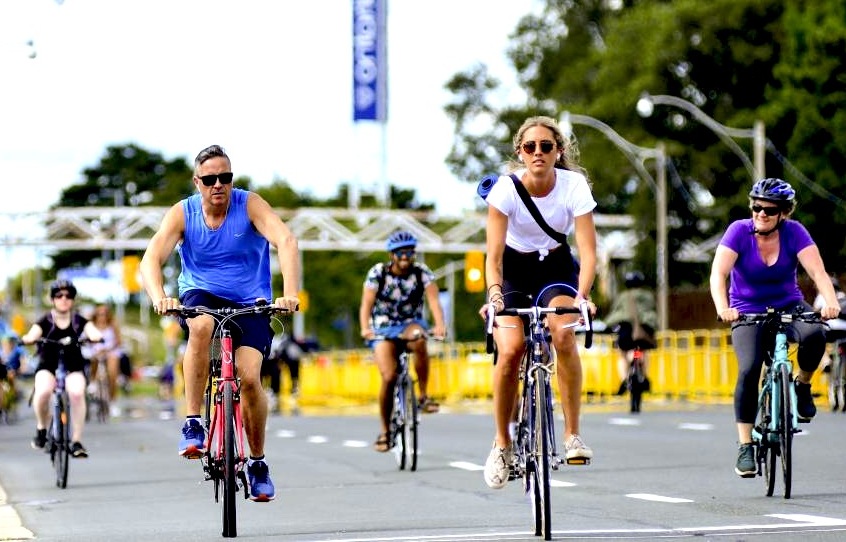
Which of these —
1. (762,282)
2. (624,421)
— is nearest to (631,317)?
(624,421)

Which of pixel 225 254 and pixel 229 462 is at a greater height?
pixel 225 254

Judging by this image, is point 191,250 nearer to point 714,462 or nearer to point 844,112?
point 714,462

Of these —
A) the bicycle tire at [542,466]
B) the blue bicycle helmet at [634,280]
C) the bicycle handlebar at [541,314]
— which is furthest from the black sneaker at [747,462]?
the blue bicycle helmet at [634,280]

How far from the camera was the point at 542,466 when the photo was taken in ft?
31.3

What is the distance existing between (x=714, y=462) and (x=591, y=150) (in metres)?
54.2

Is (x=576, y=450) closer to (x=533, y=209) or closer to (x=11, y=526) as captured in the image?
(x=533, y=209)

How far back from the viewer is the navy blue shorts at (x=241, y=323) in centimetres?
1045

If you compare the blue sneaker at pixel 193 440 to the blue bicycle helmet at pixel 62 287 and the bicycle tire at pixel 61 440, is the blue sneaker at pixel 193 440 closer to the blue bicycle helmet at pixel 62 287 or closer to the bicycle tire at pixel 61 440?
the bicycle tire at pixel 61 440

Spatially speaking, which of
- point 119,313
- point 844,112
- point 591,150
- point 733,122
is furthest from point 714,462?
point 119,313

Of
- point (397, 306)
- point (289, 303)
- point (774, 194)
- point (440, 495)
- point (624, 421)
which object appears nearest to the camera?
point (289, 303)

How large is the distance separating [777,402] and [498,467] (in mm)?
2151

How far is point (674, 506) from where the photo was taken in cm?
1169

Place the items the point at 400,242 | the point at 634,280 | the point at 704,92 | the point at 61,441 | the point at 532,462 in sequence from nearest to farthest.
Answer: the point at 532,462 < the point at 61,441 < the point at 400,242 < the point at 634,280 < the point at 704,92

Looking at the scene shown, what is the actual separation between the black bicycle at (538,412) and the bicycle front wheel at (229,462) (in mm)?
1297
